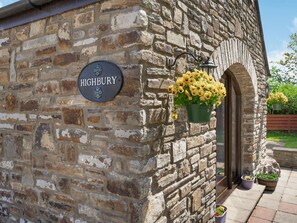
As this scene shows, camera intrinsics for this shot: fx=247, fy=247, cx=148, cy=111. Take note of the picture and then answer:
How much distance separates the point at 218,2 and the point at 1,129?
3.25 meters

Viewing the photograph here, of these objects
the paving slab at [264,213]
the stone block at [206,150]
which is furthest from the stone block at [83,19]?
the paving slab at [264,213]

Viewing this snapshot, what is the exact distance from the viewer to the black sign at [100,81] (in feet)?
6.60

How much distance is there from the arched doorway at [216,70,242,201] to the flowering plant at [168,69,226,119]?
8.16ft

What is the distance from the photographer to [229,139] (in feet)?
16.2

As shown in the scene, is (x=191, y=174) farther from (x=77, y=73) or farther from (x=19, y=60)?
(x=19, y=60)

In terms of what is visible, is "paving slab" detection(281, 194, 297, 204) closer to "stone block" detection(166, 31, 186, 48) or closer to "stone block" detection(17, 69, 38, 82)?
"stone block" detection(166, 31, 186, 48)

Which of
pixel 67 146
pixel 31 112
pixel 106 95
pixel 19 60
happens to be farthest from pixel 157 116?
pixel 19 60

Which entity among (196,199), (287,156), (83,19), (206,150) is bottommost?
(287,156)

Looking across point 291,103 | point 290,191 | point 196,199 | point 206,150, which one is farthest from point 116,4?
point 291,103

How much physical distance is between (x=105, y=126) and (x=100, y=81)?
38 centimetres

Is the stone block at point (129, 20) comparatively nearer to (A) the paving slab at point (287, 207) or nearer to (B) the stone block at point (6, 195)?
(B) the stone block at point (6, 195)

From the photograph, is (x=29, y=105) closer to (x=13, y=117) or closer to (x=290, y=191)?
(x=13, y=117)

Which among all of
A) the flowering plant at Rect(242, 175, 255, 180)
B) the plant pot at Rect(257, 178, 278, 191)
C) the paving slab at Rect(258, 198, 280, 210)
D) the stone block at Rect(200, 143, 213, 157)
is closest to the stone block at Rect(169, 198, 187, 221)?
the stone block at Rect(200, 143, 213, 157)

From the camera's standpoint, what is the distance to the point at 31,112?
266cm
